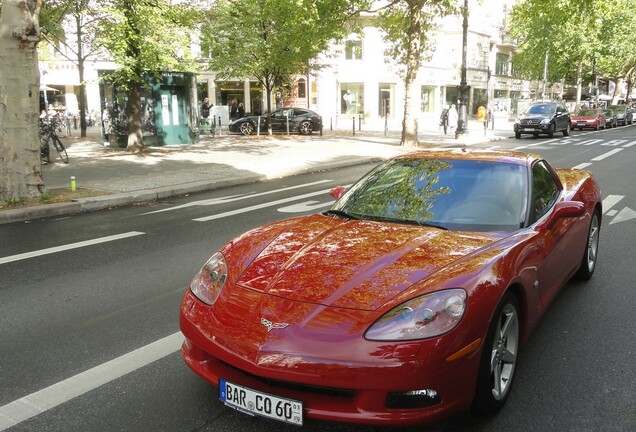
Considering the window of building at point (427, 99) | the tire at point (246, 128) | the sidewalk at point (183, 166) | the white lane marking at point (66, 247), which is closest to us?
the white lane marking at point (66, 247)

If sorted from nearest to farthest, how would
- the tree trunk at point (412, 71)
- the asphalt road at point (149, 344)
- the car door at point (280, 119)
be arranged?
the asphalt road at point (149, 344) < the tree trunk at point (412, 71) < the car door at point (280, 119)

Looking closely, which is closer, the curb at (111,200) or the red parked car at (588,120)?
the curb at (111,200)

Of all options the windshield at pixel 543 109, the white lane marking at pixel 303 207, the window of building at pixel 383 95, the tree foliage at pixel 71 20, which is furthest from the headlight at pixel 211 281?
the window of building at pixel 383 95

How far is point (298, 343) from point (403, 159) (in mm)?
2536

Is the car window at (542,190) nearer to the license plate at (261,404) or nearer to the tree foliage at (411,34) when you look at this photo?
the license plate at (261,404)

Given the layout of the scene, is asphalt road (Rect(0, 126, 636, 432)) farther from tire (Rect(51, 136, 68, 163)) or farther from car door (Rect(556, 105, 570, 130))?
car door (Rect(556, 105, 570, 130))

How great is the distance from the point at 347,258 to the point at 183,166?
13.1 meters

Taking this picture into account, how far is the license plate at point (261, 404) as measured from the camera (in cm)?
250

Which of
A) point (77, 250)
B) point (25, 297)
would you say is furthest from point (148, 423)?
point (77, 250)

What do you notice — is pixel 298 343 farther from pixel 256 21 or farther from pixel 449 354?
pixel 256 21

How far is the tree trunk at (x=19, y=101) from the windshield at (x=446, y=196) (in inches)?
304

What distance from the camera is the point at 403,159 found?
4668mm

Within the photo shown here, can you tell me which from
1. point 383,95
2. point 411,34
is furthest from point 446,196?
point 383,95

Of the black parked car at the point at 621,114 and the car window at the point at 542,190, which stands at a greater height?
the black parked car at the point at 621,114
